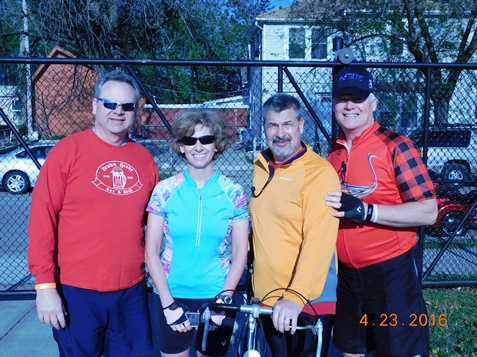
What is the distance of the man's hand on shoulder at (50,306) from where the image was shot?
2627 millimetres

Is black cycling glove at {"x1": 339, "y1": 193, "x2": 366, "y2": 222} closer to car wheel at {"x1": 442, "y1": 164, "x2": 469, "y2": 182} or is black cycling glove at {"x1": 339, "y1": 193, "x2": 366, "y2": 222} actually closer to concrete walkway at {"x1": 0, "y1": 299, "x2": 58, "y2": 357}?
concrete walkway at {"x1": 0, "y1": 299, "x2": 58, "y2": 357}

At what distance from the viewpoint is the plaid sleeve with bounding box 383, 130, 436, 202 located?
267 centimetres

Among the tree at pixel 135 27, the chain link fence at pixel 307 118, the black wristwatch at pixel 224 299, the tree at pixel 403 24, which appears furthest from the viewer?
the tree at pixel 403 24

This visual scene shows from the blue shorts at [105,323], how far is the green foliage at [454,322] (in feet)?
8.55

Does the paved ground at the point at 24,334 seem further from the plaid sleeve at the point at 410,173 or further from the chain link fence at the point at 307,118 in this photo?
the plaid sleeve at the point at 410,173

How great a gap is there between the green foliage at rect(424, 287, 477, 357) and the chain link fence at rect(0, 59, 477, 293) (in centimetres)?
27

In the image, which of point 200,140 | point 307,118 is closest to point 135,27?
point 307,118

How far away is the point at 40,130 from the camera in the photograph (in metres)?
6.15

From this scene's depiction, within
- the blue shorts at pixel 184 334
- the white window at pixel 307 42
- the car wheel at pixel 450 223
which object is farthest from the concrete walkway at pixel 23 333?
the white window at pixel 307 42

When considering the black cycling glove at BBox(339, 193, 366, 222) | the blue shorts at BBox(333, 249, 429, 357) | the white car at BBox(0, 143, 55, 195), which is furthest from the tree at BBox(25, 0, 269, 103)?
the black cycling glove at BBox(339, 193, 366, 222)

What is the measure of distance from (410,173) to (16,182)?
11.8 meters

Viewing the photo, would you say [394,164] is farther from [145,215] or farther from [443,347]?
[443,347]

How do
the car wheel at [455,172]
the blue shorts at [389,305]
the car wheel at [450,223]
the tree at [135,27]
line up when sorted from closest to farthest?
the blue shorts at [389,305] < the car wheel at [455,172] < the car wheel at [450,223] < the tree at [135,27]

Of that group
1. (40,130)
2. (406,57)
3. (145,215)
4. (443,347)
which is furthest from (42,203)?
(406,57)
